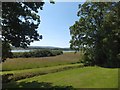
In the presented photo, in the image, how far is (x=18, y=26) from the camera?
2506 centimetres

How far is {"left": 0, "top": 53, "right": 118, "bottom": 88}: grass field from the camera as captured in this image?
26.8 metres

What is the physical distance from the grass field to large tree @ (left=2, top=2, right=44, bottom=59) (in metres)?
3.81

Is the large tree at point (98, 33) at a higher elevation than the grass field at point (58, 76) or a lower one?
higher

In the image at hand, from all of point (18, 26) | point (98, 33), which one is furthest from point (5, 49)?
point (98, 33)

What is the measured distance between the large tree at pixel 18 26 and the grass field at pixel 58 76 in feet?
12.5

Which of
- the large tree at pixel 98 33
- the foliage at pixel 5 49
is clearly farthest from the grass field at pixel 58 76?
the large tree at pixel 98 33

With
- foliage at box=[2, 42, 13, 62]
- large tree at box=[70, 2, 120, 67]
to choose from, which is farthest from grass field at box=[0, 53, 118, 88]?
large tree at box=[70, 2, 120, 67]

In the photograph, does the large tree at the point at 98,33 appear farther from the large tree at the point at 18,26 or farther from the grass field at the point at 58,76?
the large tree at the point at 18,26

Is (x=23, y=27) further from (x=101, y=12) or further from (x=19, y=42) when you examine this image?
(x=101, y=12)

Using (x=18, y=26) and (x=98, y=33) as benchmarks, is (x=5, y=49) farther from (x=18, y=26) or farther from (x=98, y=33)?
(x=98, y=33)

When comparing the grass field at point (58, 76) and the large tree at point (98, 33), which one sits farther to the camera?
the large tree at point (98, 33)

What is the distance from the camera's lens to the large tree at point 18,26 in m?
24.2

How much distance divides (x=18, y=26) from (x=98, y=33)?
106 ft

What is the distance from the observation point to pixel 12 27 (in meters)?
25.1
